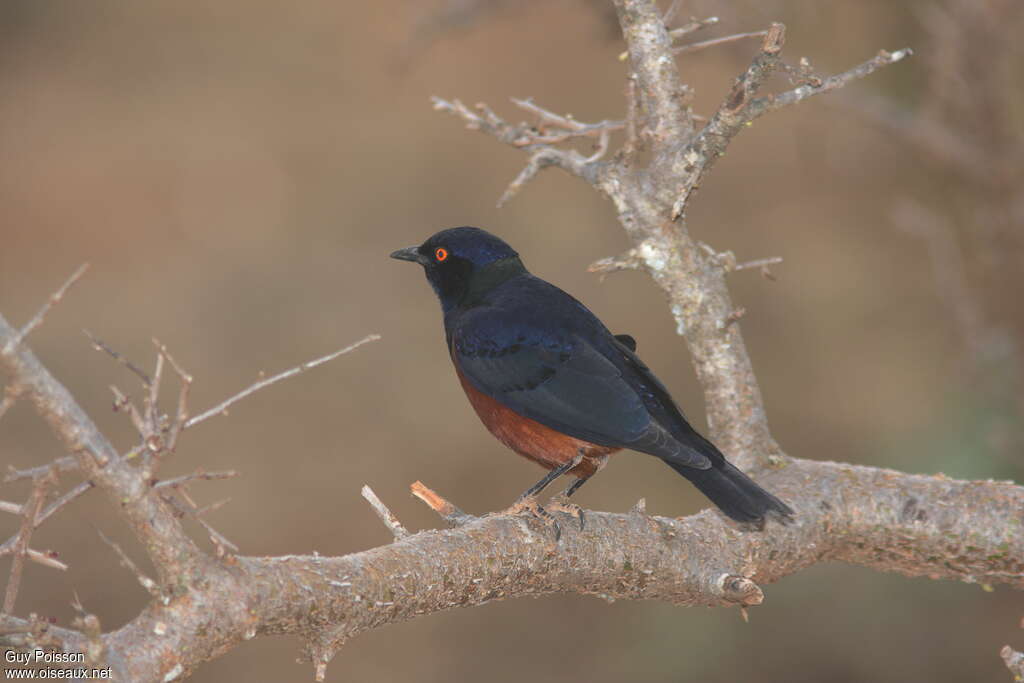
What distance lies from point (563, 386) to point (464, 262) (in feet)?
2.88

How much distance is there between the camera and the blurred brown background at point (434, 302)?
8102 mm

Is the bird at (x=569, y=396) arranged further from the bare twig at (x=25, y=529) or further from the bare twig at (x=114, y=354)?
the bare twig at (x=25, y=529)

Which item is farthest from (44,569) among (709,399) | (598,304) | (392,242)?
(709,399)

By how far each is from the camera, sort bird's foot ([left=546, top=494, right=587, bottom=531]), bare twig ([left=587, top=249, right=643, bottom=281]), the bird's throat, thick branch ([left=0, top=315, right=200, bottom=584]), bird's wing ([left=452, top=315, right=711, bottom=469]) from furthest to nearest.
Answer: the bird's throat → bare twig ([left=587, top=249, right=643, bottom=281]) → bird's wing ([left=452, top=315, right=711, bottom=469]) → bird's foot ([left=546, top=494, right=587, bottom=531]) → thick branch ([left=0, top=315, right=200, bottom=584])

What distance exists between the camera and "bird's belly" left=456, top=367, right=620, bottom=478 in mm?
3844

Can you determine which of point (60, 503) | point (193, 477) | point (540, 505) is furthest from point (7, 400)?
point (540, 505)

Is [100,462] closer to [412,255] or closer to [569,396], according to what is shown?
[569,396]

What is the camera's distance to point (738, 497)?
350 cm

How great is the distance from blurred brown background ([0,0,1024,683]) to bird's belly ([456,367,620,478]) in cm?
305

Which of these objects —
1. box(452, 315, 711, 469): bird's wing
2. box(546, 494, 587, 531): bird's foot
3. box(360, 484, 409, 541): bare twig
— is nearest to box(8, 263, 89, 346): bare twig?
box(360, 484, 409, 541): bare twig

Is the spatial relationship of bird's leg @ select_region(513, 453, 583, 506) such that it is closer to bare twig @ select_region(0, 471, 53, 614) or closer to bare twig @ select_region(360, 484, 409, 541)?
bare twig @ select_region(360, 484, 409, 541)

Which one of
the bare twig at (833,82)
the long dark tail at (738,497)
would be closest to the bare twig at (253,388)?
the long dark tail at (738,497)

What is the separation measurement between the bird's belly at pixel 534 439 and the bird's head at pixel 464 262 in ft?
1.65

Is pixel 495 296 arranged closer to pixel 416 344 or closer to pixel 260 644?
pixel 260 644
